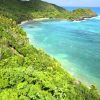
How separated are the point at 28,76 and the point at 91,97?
11.6m

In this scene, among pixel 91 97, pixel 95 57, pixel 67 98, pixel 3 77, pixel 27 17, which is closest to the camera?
pixel 67 98

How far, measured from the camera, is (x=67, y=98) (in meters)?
27.4

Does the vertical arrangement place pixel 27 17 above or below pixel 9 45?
below

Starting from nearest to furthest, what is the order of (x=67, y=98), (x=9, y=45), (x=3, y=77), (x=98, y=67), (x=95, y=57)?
(x=67, y=98), (x=3, y=77), (x=9, y=45), (x=98, y=67), (x=95, y=57)

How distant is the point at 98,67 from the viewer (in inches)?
2352

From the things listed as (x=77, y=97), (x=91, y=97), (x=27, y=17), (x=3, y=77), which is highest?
(x=3, y=77)

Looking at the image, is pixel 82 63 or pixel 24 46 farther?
pixel 82 63

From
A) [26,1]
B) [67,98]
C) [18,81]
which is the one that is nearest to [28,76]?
[18,81]

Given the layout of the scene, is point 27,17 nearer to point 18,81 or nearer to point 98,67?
point 98,67

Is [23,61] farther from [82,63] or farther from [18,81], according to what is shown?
[82,63]

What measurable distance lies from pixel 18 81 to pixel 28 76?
4.29 feet

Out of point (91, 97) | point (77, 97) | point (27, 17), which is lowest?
point (27, 17)

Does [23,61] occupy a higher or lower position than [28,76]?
lower

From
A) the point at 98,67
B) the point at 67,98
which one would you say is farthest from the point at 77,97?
the point at 98,67
